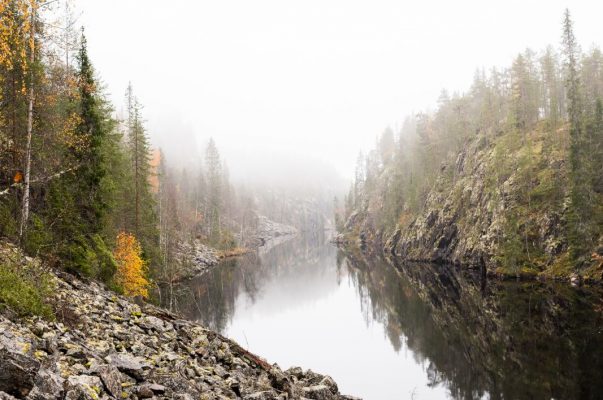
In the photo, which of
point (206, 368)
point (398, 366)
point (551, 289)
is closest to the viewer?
point (206, 368)

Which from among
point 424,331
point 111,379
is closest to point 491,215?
point 424,331

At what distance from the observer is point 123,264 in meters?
33.7

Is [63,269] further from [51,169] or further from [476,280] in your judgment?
[476,280]

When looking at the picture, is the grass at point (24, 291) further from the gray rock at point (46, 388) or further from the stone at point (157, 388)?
the gray rock at point (46, 388)

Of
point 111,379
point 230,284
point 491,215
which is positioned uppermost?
point 491,215

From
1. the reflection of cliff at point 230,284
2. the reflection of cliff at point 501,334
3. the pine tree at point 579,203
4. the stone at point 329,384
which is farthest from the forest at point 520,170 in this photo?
the stone at point 329,384

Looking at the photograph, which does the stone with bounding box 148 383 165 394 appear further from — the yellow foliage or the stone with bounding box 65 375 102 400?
the yellow foliage

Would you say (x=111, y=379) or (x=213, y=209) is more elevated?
(x=213, y=209)

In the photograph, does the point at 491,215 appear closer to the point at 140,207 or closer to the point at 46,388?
the point at 140,207

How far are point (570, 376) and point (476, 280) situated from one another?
38.3 metres

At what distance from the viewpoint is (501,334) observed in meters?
33.9

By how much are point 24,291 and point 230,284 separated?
5334 cm

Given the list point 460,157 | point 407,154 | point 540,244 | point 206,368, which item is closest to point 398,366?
point 206,368

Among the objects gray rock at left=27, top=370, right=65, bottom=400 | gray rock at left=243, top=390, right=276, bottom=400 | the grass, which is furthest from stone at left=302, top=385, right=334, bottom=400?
gray rock at left=27, top=370, right=65, bottom=400
